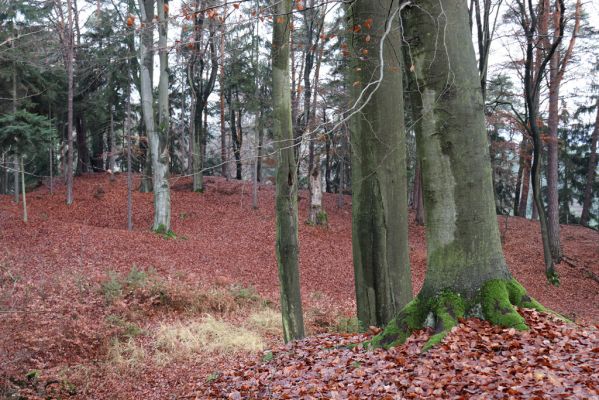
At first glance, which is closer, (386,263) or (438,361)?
(438,361)

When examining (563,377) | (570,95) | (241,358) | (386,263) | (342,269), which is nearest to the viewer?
(563,377)

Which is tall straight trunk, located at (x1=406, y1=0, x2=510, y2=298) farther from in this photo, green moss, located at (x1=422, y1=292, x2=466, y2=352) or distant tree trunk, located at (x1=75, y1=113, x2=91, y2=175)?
distant tree trunk, located at (x1=75, y1=113, x2=91, y2=175)

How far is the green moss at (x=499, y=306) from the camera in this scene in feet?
13.0

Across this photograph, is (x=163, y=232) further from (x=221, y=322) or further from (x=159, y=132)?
(x=221, y=322)

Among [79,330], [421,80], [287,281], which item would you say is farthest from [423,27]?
[79,330]

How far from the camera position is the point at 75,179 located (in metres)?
28.1

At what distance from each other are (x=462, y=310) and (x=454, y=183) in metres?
1.17

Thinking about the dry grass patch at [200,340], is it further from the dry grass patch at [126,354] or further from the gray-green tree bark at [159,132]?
the gray-green tree bark at [159,132]

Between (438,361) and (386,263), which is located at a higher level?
(386,263)

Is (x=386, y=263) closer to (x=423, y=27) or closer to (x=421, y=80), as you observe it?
(x=421, y=80)

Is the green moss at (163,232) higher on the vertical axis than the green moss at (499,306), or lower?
higher

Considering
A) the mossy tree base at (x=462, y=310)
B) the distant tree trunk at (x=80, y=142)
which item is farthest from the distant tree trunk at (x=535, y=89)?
the distant tree trunk at (x=80, y=142)

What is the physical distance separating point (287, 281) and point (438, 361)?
11.1ft

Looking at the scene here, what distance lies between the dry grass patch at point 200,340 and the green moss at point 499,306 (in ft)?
15.5
